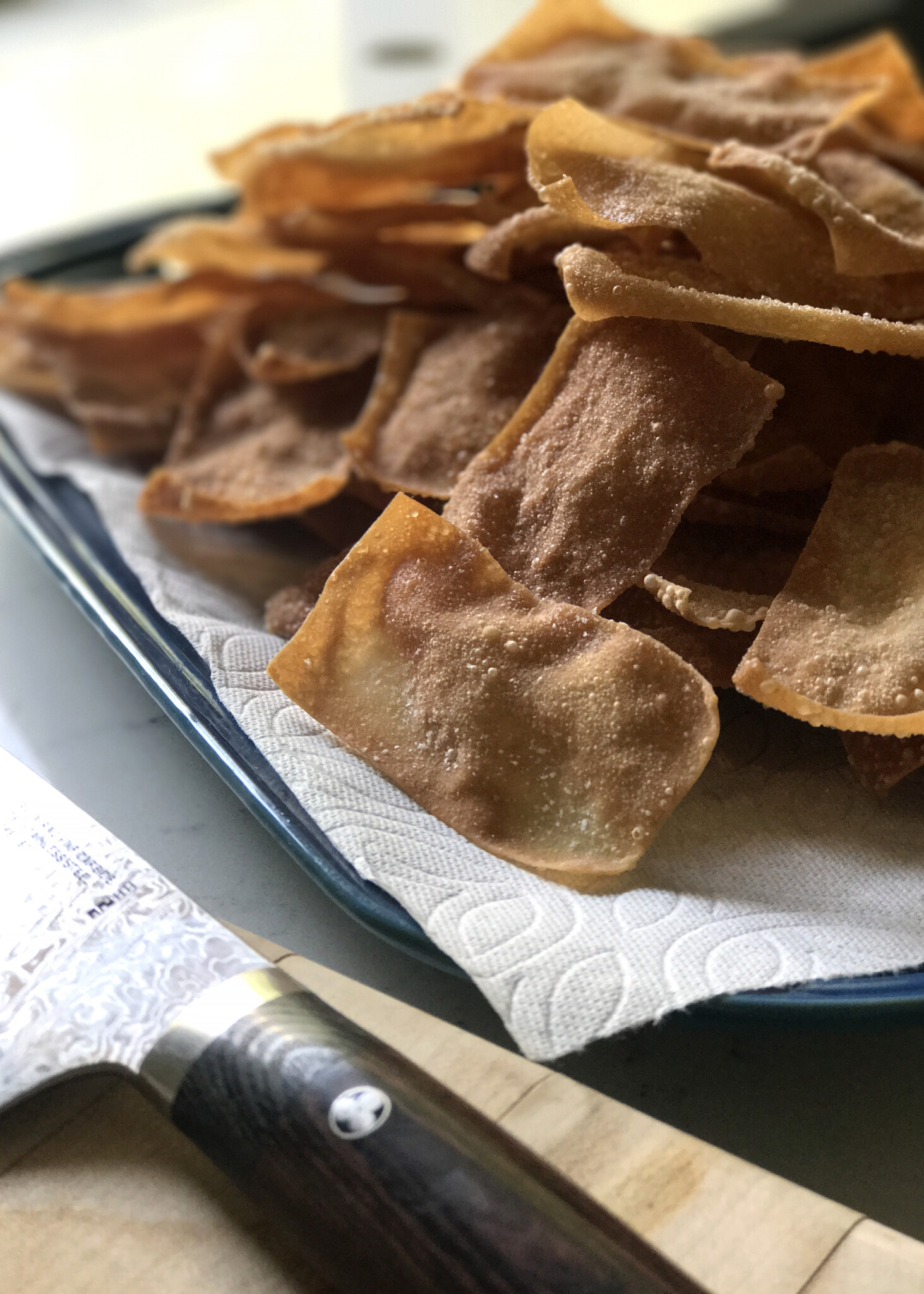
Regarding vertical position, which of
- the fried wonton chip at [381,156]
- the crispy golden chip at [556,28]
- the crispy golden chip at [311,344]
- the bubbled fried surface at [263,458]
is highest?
the crispy golden chip at [556,28]

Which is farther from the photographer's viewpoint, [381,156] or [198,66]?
[198,66]

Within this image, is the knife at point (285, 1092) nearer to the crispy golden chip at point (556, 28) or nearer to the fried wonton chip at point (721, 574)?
the fried wonton chip at point (721, 574)

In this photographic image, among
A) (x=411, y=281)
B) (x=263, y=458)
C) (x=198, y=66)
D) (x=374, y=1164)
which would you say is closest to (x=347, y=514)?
(x=263, y=458)

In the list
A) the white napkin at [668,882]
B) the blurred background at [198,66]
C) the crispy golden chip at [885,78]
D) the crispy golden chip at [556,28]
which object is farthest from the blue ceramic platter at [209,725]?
the blurred background at [198,66]

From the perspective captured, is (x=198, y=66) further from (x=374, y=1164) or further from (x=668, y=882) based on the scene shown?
(x=374, y=1164)

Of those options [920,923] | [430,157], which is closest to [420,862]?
[920,923]

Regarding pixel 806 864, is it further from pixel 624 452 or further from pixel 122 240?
pixel 122 240
